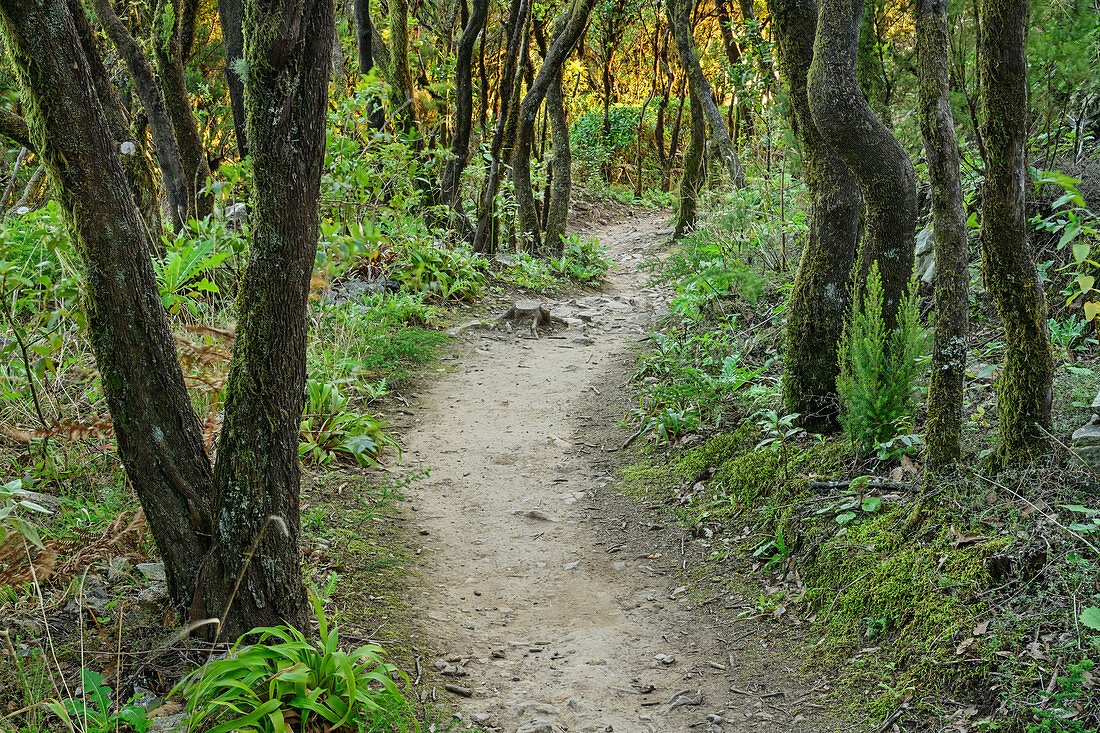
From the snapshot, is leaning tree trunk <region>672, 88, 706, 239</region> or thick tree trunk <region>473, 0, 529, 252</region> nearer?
thick tree trunk <region>473, 0, 529, 252</region>

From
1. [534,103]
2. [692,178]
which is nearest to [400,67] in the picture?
[534,103]

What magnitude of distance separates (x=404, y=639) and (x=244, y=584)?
887 mm

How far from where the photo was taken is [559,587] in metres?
4.08

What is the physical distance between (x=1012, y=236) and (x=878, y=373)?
3.50ft

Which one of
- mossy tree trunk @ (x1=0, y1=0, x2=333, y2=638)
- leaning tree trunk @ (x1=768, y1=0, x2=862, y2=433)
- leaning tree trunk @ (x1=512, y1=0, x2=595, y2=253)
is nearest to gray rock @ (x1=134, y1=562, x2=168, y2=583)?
mossy tree trunk @ (x1=0, y1=0, x2=333, y2=638)

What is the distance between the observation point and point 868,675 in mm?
2920

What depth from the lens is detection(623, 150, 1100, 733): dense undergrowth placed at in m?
2.54

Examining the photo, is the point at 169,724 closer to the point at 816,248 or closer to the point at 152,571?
the point at 152,571

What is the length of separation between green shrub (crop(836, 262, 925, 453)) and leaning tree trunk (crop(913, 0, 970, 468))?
17.1 inches

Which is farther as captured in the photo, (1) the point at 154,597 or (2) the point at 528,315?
(2) the point at 528,315

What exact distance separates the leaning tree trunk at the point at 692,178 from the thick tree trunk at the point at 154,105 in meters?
8.18

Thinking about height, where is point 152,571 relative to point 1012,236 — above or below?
below

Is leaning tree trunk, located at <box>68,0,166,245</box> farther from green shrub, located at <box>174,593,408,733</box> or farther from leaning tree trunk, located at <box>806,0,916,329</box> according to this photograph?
leaning tree trunk, located at <box>806,0,916,329</box>

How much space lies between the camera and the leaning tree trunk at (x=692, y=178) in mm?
12508
